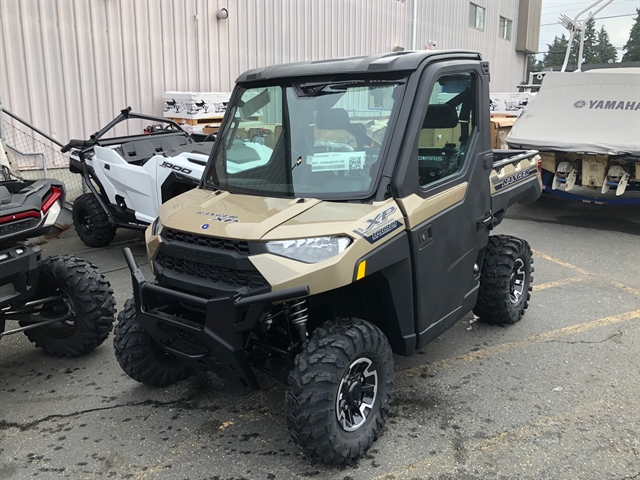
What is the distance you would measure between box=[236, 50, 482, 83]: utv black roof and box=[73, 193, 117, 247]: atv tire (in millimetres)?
4414

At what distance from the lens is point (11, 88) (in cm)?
873

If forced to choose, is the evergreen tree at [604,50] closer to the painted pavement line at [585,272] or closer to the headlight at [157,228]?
the painted pavement line at [585,272]

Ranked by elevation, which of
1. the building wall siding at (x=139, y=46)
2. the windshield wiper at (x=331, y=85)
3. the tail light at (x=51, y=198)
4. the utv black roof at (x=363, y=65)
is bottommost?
the tail light at (x=51, y=198)

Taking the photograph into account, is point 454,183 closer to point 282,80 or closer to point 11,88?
point 282,80

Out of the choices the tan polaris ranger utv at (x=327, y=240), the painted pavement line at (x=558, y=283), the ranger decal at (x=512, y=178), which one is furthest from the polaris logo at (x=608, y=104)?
the tan polaris ranger utv at (x=327, y=240)

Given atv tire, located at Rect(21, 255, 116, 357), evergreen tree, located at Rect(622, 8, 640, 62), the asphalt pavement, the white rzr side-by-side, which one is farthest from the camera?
evergreen tree, located at Rect(622, 8, 640, 62)

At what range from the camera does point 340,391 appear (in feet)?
9.93

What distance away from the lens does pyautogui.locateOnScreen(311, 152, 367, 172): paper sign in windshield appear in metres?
3.34

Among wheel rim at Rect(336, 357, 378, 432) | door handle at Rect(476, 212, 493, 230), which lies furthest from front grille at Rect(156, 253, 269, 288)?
door handle at Rect(476, 212, 493, 230)

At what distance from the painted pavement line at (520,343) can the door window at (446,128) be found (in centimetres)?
144

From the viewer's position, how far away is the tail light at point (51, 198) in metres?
3.90

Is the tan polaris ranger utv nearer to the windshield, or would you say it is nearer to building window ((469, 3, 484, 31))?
the windshield

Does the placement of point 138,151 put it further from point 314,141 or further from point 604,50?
point 604,50

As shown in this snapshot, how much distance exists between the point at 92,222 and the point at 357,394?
18.0 feet
